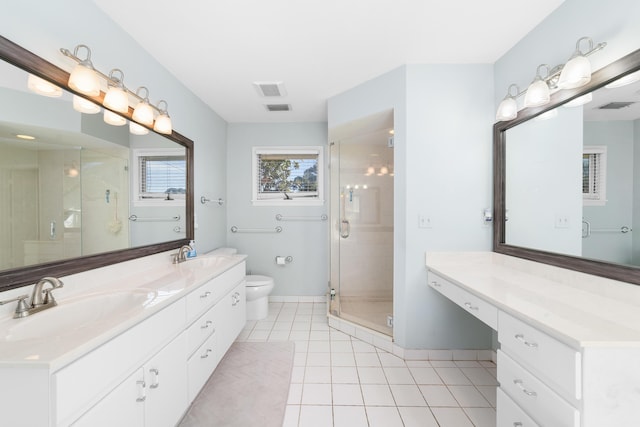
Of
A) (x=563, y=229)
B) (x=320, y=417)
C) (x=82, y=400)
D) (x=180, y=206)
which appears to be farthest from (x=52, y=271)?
(x=563, y=229)

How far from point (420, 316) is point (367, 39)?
2.17m

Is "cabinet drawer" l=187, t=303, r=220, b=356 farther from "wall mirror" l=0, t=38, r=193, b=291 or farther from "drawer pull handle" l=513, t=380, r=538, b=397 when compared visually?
"drawer pull handle" l=513, t=380, r=538, b=397

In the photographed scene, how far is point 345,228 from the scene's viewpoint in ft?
9.38

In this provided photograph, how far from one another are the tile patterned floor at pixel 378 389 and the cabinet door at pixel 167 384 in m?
0.61

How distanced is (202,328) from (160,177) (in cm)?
121

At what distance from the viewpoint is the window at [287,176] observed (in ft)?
11.3

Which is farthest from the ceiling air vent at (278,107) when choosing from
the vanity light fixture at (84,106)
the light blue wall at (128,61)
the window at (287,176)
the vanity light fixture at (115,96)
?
the vanity light fixture at (84,106)

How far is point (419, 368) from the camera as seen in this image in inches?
80.1

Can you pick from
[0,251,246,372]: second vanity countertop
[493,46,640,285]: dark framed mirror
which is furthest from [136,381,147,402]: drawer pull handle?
[493,46,640,285]: dark framed mirror

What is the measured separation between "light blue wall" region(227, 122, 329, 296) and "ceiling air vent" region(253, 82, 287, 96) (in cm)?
85

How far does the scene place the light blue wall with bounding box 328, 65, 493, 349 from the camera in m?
2.12

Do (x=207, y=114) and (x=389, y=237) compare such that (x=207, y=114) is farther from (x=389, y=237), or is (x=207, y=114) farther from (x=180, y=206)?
(x=389, y=237)

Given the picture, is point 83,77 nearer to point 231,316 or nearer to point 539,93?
point 231,316

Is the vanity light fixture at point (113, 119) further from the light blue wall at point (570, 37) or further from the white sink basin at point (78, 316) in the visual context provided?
the light blue wall at point (570, 37)
